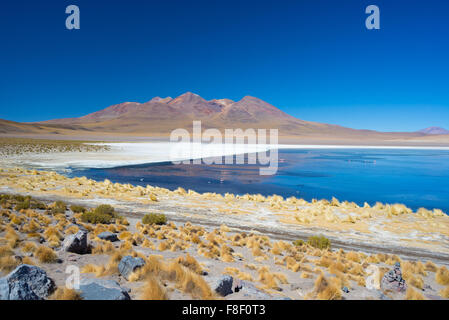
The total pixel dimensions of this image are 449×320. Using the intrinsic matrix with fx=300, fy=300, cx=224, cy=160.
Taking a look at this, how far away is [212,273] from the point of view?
20.0 feet

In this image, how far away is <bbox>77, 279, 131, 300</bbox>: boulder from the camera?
13.9ft

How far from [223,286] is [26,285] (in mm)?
2833

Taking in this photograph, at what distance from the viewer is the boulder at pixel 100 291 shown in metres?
4.25

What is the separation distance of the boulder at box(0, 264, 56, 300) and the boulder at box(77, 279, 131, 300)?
1.58ft

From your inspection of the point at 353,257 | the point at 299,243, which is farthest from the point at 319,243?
the point at 353,257

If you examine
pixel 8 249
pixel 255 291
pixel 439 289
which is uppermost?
pixel 8 249

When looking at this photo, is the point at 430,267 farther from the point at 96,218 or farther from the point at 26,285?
the point at 96,218

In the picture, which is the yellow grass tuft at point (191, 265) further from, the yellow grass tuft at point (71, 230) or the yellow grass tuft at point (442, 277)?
the yellow grass tuft at point (442, 277)

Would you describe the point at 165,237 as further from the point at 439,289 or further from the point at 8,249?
the point at 439,289

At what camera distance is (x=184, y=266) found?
5.88 metres

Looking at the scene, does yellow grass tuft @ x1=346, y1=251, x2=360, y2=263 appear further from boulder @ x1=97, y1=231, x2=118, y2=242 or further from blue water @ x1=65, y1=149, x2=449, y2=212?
blue water @ x1=65, y1=149, x2=449, y2=212

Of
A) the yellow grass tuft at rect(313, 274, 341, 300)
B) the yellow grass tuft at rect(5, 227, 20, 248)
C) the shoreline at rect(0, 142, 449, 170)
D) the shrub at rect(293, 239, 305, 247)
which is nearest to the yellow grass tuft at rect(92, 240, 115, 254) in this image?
the yellow grass tuft at rect(5, 227, 20, 248)

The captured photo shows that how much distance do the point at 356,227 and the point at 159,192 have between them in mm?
9918

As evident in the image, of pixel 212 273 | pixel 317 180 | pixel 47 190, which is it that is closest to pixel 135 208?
pixel 47 190
